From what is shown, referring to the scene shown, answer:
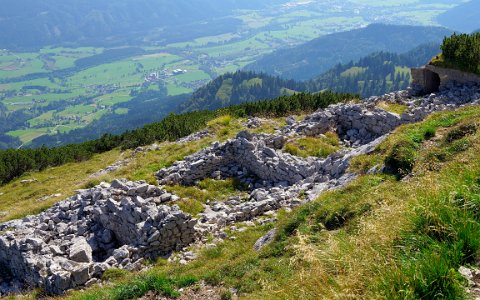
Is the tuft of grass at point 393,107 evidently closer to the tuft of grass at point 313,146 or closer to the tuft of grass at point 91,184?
the tuft of grass at point 313,146

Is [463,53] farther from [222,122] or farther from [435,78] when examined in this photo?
[222,122]

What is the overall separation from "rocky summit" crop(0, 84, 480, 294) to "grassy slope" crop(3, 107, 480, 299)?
1.38m

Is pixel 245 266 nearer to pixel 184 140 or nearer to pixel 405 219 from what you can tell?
pixel 405 219

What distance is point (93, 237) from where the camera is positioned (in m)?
17.0

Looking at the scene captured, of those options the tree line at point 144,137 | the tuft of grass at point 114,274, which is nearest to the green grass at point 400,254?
the tuft of grass at point 114,274

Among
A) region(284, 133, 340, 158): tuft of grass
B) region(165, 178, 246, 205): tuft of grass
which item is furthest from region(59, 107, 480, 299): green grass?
region(284, 133, 340, 158): tuft of grass

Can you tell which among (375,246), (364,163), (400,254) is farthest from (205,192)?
(400,254)

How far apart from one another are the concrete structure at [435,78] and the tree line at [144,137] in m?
8.22

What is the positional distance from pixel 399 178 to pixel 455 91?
65.4 feet

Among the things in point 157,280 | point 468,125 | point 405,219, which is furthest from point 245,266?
point 468,125

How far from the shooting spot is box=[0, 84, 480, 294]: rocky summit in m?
14.8

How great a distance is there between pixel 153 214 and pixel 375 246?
11.2m

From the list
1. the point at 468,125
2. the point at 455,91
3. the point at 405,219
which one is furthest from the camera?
the point at 455,91

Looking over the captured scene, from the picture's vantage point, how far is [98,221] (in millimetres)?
17781
